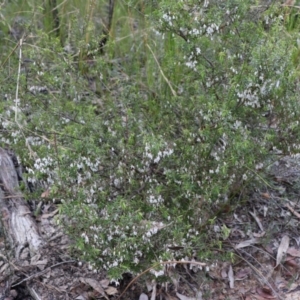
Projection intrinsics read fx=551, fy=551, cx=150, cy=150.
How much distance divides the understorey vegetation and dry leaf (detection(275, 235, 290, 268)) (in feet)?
1.32

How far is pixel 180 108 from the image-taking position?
3305 millimetres

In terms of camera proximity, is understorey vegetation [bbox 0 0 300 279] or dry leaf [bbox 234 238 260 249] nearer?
understorey vegetation [bbox 0 0 300 279]

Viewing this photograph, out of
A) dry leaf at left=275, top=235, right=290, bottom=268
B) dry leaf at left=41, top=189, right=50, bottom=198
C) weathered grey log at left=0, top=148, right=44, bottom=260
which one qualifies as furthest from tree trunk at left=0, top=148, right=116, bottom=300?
dry leaf at left=275, top=235, right=290, bottom=268

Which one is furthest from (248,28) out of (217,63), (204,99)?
(204,99)

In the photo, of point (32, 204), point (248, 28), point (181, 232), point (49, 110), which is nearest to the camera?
point (181, 232)

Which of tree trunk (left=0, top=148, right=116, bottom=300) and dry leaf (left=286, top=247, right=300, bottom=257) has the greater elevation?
tree trunk (left=0, top=148, right=116, bottom=300)

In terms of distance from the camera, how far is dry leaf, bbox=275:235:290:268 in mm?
3388

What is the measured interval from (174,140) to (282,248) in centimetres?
102

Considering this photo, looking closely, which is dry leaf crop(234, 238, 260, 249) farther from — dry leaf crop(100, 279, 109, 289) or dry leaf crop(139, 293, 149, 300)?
dry leaf crop(100, 279, 109, 289)

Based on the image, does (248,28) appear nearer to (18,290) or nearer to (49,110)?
(49,110)

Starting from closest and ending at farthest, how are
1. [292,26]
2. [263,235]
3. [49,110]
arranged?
[49,110] → [263,235] → [292,26]

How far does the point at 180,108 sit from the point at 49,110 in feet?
2.56

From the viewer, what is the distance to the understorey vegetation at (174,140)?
281 centimetres

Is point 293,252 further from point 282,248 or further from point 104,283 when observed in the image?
point 104,283
